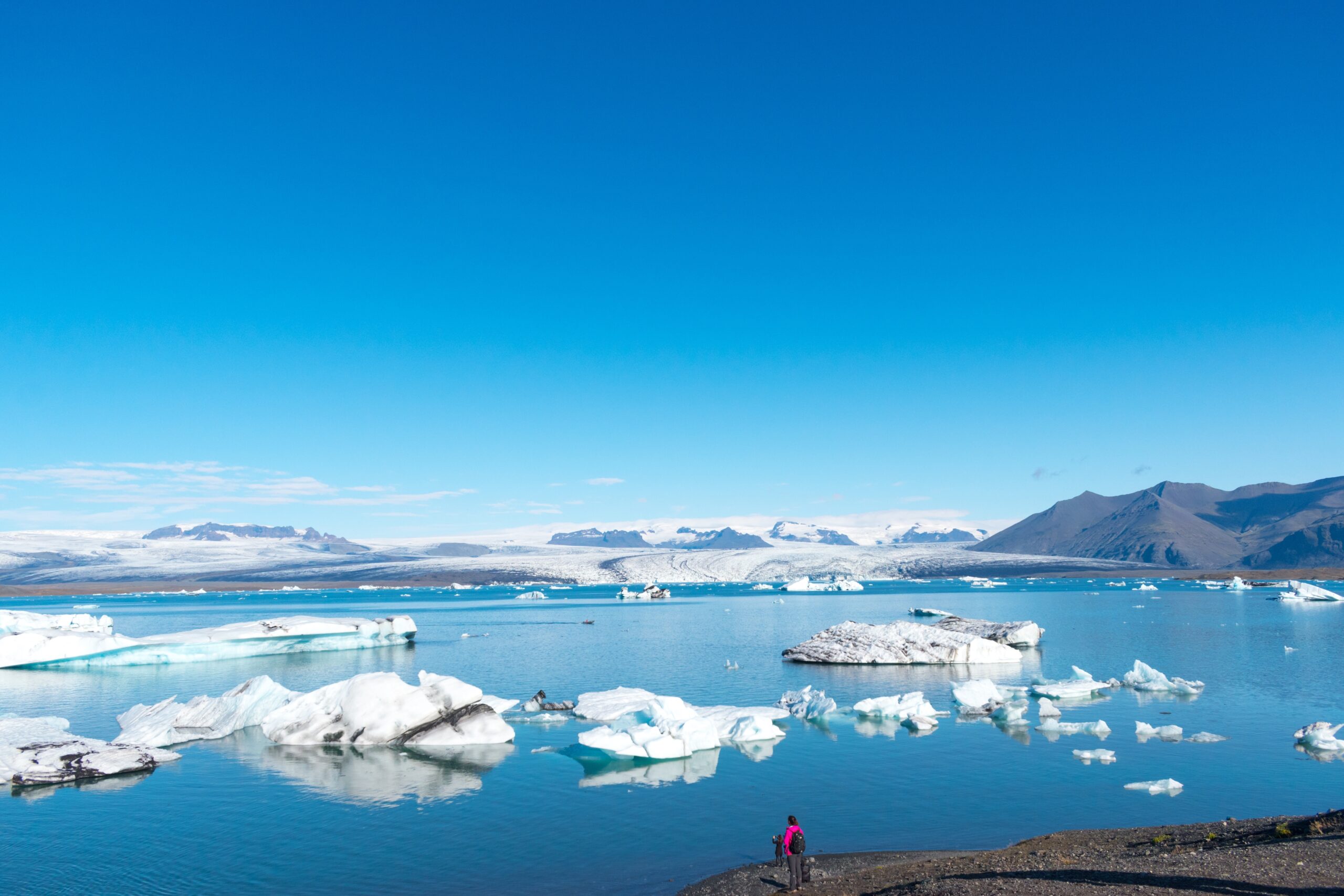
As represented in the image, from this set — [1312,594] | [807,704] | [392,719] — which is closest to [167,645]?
[392,719]

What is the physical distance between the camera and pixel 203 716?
20953 millimetres

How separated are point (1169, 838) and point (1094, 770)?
18.1 ft

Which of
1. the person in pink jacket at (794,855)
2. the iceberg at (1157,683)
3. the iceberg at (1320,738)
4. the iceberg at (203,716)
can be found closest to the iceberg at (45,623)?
the iceberg at (203,716)

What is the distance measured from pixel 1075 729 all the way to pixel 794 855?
1246 cm

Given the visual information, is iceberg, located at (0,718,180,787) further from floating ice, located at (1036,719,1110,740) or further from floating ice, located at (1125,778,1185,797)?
floating ice, located at (1036,719,1110,740)

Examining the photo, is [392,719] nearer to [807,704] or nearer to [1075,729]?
A: [807,704]

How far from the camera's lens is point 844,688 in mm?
26906

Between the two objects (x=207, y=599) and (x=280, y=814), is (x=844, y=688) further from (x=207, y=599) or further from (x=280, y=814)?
(x=207, y=599)

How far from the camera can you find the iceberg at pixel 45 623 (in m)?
42.4

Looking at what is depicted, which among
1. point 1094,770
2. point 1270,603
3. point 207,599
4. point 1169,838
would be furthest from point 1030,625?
point 207,599

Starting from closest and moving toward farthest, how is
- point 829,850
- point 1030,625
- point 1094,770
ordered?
point 829,850
point 1094,770
point 1030,625

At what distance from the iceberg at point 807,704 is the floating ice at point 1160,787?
8.02 m

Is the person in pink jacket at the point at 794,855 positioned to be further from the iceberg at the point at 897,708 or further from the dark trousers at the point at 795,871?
the iceberg at the point at 897,708

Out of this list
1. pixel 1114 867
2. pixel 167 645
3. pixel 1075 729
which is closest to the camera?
pixel 1114 867
